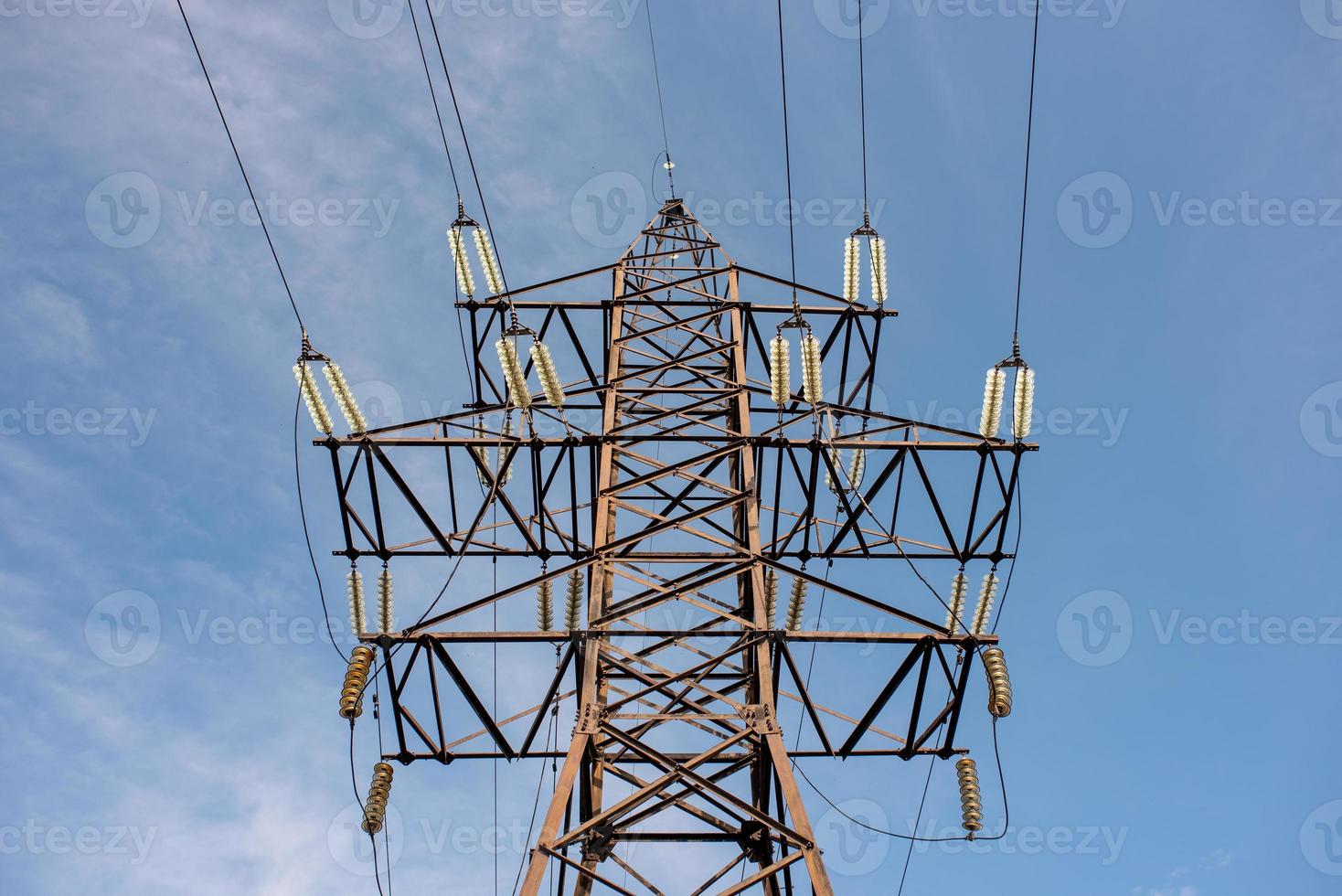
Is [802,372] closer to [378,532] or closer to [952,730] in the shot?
[952,730]

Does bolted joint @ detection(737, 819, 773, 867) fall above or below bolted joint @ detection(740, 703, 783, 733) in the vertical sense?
below

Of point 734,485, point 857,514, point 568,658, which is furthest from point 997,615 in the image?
point 568,658

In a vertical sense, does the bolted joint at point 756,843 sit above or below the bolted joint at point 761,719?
below

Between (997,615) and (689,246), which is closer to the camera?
(997,615)

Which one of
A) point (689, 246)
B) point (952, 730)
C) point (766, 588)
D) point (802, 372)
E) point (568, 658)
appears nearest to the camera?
point (568, 658)

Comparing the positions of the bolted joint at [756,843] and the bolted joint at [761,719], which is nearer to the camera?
the bolted joint at [761,719]

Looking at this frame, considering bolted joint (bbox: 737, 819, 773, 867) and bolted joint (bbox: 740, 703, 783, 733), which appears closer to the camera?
bolted joint (bbox: 740, 703, 783, 733)

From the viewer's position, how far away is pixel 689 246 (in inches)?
862

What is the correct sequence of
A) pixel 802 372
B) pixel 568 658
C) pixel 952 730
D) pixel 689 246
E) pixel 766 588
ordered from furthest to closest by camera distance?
pixel 689 246 → pixel 766 588 → pixel 802 372 → pixel 952 730 → pixel 568 658

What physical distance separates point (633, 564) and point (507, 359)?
3250 millimetres

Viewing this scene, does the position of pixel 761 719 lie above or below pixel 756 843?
above

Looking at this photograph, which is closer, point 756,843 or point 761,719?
point 761,719

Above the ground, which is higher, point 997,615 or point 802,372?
point 802,372

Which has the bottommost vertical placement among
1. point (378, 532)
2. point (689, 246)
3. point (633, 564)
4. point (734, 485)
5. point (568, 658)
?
point (568, 658)
